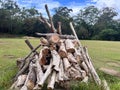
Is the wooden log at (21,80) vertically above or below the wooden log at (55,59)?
below

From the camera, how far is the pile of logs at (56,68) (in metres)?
7.59

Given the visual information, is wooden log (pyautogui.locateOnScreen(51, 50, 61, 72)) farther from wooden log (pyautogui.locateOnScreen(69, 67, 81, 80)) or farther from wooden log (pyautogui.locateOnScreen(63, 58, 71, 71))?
wooden log (pyautogui.locateOnScreen(69, 67, 81, 80))

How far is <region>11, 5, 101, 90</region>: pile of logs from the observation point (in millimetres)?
7586

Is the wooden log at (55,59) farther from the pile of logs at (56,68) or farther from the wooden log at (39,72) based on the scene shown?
the wooden log at (39,72)

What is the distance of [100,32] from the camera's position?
44.9 meters

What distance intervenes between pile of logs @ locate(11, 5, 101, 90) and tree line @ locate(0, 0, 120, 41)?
1120 inches

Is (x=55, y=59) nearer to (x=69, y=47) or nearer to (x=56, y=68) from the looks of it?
(x=56, y=68)

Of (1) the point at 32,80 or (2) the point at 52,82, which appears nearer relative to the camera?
(2) the point at 52,82

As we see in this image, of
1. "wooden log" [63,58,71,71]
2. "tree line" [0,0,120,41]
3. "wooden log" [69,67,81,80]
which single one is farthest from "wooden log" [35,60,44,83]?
"tree line" [0,0,120,41]

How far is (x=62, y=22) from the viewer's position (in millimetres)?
42250

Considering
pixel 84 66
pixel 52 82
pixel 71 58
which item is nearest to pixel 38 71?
pixel 52 82

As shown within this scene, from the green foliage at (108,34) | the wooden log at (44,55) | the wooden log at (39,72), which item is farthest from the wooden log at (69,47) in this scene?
the green foliage at (108,34)

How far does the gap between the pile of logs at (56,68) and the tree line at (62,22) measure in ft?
93.3

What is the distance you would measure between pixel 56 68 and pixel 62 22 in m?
34.8
